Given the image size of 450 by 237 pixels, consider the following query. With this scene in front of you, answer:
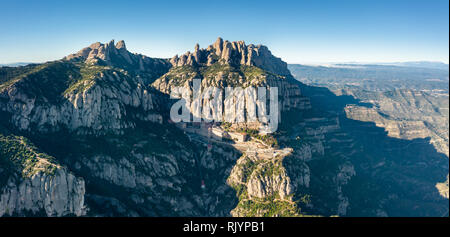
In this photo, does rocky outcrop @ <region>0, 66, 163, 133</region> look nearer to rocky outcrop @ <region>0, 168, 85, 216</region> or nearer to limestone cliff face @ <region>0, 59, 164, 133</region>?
limestone cliff face @ <region>0, 59, 164, 133</region>

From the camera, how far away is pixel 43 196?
96750 millimetres

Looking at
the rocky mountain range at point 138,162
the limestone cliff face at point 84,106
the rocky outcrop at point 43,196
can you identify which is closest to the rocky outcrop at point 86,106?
the limestone cliff face at point 84,106

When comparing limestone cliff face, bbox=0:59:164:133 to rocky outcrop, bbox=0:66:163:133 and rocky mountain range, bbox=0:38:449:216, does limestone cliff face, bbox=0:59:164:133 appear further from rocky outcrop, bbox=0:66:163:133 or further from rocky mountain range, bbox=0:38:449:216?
rocky mountain range, bbox=0:38:449:216

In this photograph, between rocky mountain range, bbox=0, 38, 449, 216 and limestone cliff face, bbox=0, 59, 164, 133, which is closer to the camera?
rocky mountain range, bbox=0, 38, 449, 216

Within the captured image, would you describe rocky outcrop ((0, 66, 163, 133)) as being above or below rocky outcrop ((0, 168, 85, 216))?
above

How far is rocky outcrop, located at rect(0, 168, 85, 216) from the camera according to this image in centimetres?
9275

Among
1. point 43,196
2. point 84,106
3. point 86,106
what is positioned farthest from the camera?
point 86,106

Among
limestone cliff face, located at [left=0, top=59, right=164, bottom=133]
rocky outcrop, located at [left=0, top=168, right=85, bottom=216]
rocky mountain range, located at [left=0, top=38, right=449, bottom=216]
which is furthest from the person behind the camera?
limestone cliff face, located at [left=0, top=59, right=164, bottom=133]

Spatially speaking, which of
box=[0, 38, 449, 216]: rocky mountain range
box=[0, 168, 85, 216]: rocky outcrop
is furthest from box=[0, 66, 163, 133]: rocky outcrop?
box=[0, 168, 85, 216]: rocky outcrop

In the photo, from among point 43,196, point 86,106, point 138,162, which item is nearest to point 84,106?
point 86,106

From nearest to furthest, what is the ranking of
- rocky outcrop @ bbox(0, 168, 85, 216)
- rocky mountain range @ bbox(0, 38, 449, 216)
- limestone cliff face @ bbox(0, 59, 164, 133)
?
rocky outcrop @ bbox(0, 168, 85, 216) → rocky mountain range @ bbox(0, 38, 449, 216) → limestone cliff face @ bbox(0, 59, 164, 133)

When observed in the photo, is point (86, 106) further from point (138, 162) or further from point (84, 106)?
point (138, 162)

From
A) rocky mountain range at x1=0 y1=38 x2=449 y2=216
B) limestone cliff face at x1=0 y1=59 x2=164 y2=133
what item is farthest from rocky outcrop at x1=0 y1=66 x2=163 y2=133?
rocky mountain range at x1=0 y1=38 x2=449 y2=216
